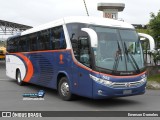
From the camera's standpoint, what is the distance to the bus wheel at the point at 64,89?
12.8 metres

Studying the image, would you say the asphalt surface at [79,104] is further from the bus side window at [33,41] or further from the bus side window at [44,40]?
the bus side window at [33,41]

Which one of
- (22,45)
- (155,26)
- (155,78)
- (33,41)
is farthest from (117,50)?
(155,26)

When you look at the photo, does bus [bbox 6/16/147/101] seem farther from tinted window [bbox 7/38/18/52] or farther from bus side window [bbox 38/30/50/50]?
tinted window [bbox 7/38/18/52]

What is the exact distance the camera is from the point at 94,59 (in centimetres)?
1122

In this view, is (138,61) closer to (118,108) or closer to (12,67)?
(118,108)

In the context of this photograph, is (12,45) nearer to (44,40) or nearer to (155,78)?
(44,40)

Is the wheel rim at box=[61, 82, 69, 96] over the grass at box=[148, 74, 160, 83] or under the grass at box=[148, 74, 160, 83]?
over

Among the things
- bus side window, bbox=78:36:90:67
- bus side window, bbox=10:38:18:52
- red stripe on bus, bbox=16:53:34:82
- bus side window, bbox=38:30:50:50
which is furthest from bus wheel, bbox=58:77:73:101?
bus side window, bbox=10:38:18:52

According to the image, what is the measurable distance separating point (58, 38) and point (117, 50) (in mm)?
2864

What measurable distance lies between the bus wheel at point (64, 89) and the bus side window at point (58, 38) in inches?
50.7

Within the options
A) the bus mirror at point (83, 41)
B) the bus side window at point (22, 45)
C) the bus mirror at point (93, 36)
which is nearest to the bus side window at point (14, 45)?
the bus side window at point (22, 45)

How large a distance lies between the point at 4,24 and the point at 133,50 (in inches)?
1568

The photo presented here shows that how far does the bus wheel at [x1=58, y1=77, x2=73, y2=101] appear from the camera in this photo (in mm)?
12758

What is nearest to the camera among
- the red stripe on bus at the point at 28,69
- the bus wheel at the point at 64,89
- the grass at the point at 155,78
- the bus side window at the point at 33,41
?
the bus wheel at the point at 64,89
